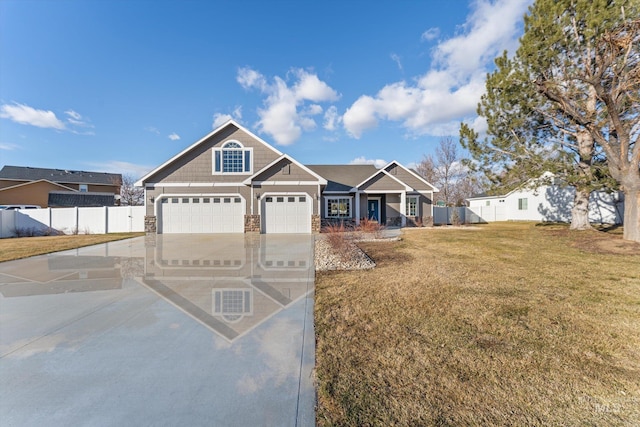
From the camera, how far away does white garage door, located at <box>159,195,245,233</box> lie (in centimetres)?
1600

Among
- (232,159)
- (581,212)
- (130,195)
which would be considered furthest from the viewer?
(130,195)

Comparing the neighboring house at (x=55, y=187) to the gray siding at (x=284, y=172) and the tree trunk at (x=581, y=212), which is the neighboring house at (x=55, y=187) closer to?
the gray siding at (x=284, y=172)

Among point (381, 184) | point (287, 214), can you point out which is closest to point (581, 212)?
point (381, 184)

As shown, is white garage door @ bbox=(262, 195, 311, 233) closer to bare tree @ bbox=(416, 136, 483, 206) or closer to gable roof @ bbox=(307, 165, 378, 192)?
gable roof @ bbox=(307, 165, 378, 192)

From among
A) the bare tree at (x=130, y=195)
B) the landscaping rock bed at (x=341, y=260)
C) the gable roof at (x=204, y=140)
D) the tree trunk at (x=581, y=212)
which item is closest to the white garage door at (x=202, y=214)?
the gable roof at (x=204, y=140)

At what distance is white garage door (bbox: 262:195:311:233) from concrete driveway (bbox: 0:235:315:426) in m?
9.52

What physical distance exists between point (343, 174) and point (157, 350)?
65.0 ft

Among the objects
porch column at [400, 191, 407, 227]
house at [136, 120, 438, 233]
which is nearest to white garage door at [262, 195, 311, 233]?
house at [136, 120, 438, 233]

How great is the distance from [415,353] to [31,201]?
42.4 metres

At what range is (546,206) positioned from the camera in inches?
935

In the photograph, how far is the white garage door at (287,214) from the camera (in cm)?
1574

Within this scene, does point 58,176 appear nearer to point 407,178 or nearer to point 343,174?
point 343,174

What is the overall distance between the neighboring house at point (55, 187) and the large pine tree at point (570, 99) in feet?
124

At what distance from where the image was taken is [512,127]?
12.5 m
